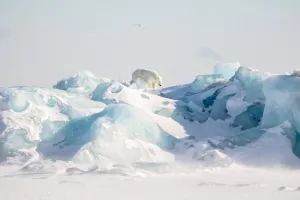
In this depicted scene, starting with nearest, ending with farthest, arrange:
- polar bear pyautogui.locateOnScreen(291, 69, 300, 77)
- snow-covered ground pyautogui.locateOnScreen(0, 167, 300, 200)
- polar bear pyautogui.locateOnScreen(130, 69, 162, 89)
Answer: snow-covered ground pyautogui.locateOnScreen(0, 167, 300, 200) < polar bear pyautogui.locateOnScreen(291, 69, 300, 77) < polar bear pyautogui.locateOnScreen(130, 69, 162, 89)

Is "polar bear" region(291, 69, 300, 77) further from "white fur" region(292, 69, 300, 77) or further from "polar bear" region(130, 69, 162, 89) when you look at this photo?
"polar bear" region(130, 69, 162, 89)

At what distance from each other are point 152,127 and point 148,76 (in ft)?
53.6

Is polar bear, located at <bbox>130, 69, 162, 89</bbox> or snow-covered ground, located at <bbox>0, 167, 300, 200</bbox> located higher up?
polar bear, located at <bbox>130, 69, 162, 89</bbox>

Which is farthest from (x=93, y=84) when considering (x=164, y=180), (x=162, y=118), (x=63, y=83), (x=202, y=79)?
(x=164, y=180)

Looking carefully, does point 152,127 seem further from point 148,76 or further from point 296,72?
point 148,76

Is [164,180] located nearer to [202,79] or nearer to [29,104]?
[29,104]

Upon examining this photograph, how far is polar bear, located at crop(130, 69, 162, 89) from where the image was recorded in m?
39.9

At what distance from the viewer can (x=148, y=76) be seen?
132ft

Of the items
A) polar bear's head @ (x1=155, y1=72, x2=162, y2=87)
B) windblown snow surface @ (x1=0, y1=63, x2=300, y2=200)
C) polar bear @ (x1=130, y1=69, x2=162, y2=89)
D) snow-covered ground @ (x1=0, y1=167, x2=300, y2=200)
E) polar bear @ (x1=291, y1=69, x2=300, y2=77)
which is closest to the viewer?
snow-covered ground @ (x1=0, y1=167, x2=300, y2=200)

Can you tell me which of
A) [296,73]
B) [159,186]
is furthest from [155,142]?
[296,73]

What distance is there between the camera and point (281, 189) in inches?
662

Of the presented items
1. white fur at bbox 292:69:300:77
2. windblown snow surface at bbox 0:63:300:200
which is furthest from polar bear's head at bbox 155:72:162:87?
white fur at bbox 292:69:300:77

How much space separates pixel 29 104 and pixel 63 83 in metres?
9.95

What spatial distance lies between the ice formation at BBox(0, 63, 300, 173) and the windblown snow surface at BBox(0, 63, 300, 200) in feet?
0.17
